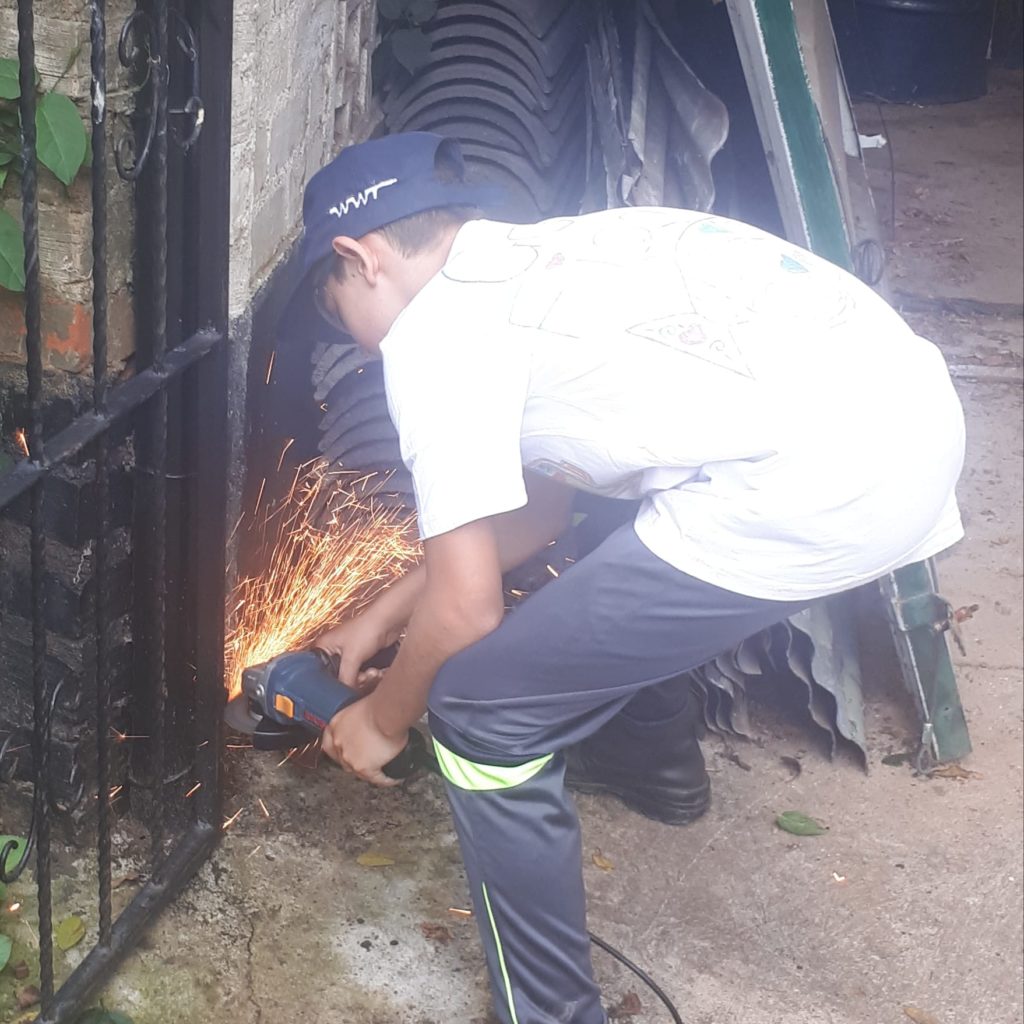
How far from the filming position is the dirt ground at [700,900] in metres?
2.87

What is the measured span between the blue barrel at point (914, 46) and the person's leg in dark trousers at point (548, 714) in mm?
8870

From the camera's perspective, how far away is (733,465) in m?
2.36

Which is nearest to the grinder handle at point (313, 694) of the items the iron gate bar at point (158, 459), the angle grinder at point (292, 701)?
the angle grinder at point (292, 701)

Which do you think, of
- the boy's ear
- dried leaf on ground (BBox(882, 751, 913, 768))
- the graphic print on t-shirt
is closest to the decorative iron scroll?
the boy's ear

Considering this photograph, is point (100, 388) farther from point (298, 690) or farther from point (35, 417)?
point (298, 690)

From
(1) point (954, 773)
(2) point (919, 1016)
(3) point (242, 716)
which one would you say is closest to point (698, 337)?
(3) point (242, 716)

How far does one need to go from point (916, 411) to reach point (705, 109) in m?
1.67

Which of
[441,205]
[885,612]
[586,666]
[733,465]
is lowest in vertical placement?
[885,612]

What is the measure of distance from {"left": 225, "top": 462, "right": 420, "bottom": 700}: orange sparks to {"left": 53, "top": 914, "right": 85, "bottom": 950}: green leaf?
869 mm

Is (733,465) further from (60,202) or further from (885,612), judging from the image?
(885,612)

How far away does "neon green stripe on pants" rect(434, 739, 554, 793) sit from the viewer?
249 cm

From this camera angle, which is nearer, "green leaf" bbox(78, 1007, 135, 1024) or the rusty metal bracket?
"green leaf" bbox(78, 1007, 135, 1024)

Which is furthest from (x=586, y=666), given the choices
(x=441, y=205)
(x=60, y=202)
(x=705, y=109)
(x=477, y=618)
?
(x=705, y=109)

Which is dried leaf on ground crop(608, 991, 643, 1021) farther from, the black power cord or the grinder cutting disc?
the grinder cutting disc
